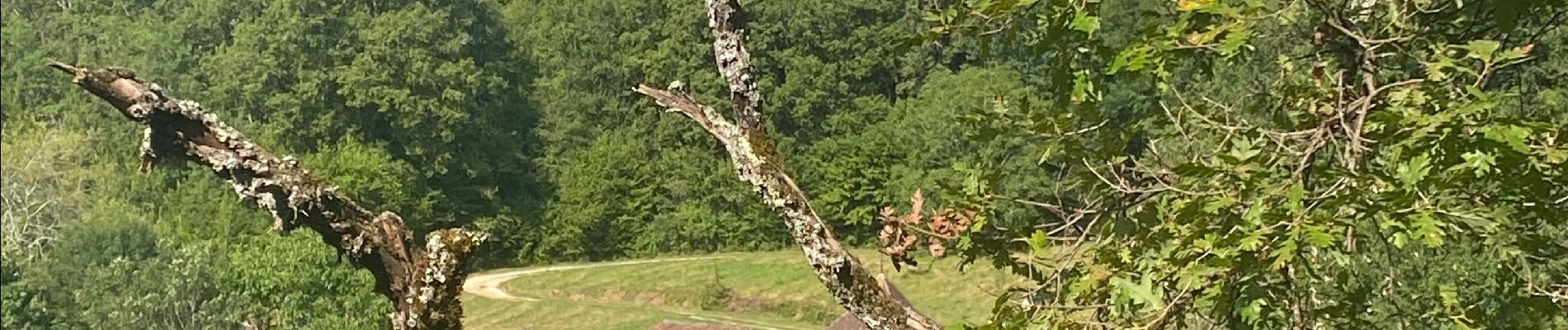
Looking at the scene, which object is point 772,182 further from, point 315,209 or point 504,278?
point 504,278

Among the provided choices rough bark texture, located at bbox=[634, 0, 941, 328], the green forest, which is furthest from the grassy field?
rough bark texture, located at bbox=[634, 0, 941, 328]

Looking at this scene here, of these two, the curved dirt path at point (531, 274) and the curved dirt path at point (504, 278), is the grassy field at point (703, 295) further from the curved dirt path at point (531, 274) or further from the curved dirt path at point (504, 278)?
the curved dirt path at point (504, 278)

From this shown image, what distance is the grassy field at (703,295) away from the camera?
29.4 meters

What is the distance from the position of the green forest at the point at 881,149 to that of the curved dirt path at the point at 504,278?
1.43 m

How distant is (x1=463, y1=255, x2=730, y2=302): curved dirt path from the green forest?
4.70 ft

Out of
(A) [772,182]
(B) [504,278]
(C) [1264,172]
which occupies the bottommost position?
(B) [504,278]

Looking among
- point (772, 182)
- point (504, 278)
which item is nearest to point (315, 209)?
point (772, 182)

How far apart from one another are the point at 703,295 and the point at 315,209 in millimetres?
30066

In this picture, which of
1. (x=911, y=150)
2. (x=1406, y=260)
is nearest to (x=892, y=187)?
(x=911, y=150)

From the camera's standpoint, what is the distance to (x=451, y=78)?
131 feet

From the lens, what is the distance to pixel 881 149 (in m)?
41.9

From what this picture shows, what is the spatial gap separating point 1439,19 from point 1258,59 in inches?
844

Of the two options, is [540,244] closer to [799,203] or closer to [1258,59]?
[1258,59]

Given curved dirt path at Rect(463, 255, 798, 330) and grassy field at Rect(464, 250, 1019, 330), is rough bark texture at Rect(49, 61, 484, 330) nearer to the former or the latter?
curved dirt path at Rect(463, 255, 798, 330)
